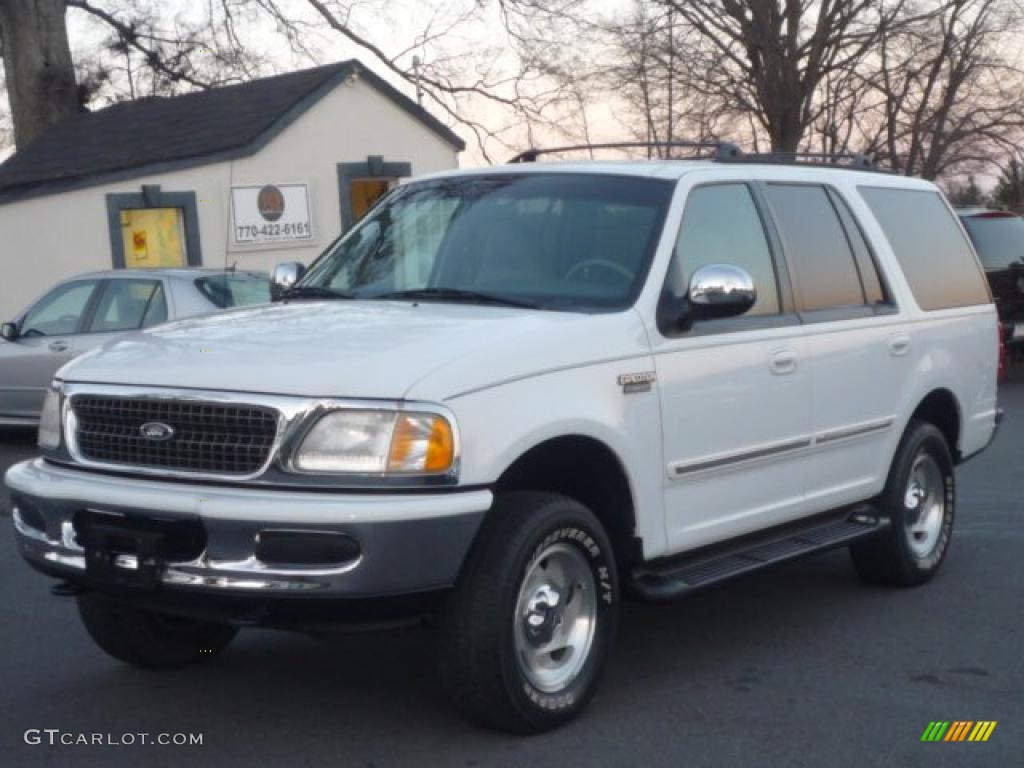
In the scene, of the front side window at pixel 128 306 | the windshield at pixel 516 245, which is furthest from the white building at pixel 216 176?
the windshield at pixel 516 245

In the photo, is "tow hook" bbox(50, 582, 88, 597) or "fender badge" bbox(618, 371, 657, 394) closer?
"tow hook" bbox(50, 582, 88, 597)

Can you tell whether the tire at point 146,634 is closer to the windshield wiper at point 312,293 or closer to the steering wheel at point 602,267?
the windshield wiper at point 312,293

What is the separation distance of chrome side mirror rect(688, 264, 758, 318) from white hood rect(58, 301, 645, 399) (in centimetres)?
28

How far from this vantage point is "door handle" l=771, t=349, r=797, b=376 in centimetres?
618

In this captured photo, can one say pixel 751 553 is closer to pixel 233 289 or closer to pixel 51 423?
pixel 51 423

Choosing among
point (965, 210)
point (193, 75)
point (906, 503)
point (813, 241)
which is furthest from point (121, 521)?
point (193, 75)

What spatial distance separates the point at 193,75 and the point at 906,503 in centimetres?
2571

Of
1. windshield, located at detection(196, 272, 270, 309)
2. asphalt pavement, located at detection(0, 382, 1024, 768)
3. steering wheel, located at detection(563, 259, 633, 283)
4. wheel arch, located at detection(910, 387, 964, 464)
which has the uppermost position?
steering wheel, located at detection(563, 259, 633, 283)

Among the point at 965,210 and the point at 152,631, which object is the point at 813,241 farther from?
the point at 965,210

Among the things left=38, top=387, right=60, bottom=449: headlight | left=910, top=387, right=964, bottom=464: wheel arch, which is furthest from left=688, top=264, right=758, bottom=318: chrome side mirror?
left=38, top=387, right=60, bottom=449: headlight

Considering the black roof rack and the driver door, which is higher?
the black roof rack

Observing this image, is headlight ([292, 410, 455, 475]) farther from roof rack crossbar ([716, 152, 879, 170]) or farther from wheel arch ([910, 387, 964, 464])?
wheel arch ([910, 387, 964, 464])

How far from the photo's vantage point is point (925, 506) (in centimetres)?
763

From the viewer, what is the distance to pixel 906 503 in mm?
7383
